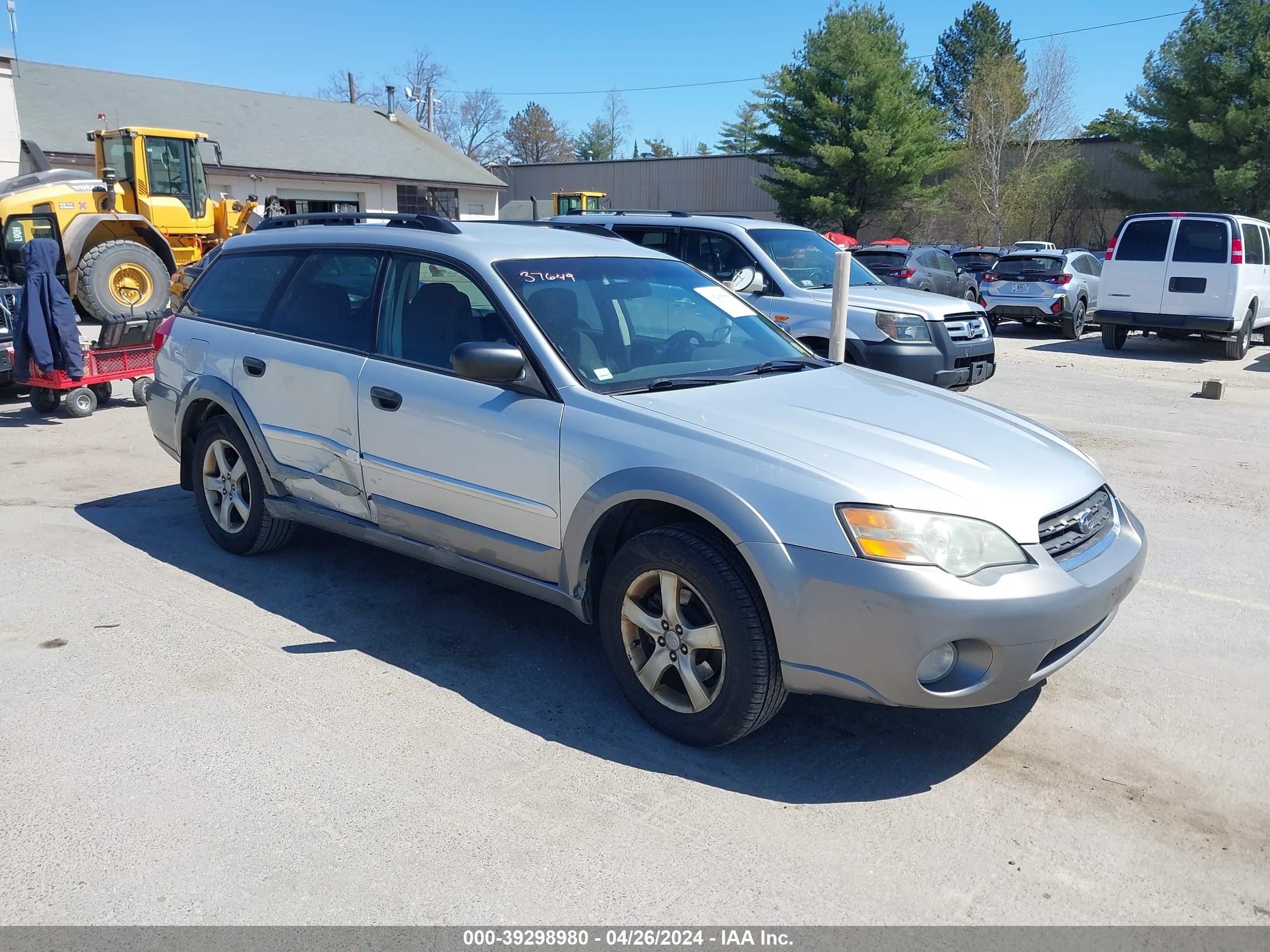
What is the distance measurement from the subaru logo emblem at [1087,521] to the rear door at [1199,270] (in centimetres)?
1342

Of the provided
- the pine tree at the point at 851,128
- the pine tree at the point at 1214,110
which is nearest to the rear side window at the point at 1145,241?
the pine tree at the point at 1214,110

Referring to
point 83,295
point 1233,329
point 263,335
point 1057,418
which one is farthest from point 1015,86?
point 263,335

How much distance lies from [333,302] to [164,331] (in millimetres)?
1659

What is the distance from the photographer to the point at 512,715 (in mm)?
3926

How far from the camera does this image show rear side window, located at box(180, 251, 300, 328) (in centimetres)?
542

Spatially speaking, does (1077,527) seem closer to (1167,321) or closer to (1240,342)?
(1167,321)

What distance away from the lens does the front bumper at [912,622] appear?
314cm

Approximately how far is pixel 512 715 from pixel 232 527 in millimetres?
2573

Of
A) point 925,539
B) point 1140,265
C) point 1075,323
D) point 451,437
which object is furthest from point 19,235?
point 1075,323

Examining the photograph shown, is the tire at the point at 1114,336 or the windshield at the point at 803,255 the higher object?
the windshield at the point at 803,255

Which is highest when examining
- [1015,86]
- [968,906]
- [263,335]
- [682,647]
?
[1015,86]

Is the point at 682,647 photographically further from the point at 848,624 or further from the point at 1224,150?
the point at 1224,150

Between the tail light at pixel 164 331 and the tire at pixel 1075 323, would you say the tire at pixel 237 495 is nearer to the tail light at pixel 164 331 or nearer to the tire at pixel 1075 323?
the tail light at pixel 164 331

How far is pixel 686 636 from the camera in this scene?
11.7 ft
